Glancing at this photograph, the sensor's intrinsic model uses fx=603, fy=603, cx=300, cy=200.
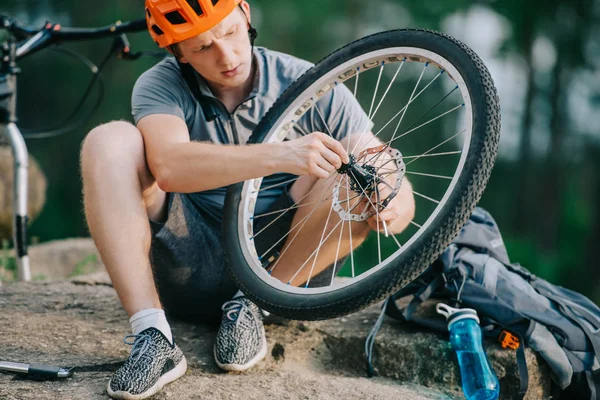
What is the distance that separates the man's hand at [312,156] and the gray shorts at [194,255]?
388 mm

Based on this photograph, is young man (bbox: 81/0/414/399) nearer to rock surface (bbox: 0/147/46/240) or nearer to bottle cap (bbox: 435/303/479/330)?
bottle cap (bbox: 435/303/479/330)

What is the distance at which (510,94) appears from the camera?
10031 millimetres

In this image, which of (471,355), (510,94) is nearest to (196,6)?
(471,355)

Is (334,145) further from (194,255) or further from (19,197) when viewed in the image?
(19,197)

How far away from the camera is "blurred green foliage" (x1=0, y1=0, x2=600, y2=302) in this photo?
893 cm

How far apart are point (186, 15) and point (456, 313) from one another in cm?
116

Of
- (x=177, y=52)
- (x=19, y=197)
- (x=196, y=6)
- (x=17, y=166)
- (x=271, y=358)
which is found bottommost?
(x=271, y=358)

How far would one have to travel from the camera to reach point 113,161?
1.61m

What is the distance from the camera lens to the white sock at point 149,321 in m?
1.58

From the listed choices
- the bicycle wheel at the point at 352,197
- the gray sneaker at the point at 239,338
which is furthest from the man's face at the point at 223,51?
the gray sneaker at the point at 239,338

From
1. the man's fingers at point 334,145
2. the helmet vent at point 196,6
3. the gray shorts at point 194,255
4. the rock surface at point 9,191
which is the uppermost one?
the helmet vent at point 196,6

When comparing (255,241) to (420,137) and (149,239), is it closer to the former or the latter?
(149,239)

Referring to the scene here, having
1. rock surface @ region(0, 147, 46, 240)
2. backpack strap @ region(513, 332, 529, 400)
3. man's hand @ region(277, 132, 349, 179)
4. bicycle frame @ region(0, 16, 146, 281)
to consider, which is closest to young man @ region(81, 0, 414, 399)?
man's hand @ region(277, 132, 349, 179)

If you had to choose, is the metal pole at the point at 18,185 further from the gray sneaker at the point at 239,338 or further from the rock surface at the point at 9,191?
the rock surface at the point at 9,191
